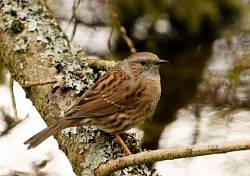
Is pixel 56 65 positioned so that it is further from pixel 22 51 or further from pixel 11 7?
pixel 11 7

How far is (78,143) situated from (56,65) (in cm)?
66

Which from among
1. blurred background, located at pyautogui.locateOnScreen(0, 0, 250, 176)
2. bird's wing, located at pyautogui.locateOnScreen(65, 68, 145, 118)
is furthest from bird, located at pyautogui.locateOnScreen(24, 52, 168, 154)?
blurred background, located at pyautogui.locateOnScreen(0, 0, 250, 176)

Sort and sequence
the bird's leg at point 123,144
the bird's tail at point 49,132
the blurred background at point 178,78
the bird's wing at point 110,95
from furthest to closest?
the blurred background at point 178,78
the bird's wing at point 110,95
the bird's tail at point 49,132
the bird's leg at point 123,144

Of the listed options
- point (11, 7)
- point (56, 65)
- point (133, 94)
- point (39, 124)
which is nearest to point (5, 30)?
point (11, 7)

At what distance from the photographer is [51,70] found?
4414 millimetres

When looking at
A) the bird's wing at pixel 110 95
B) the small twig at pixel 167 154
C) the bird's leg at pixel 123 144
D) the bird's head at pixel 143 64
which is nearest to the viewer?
the small twig at pixel 167 154

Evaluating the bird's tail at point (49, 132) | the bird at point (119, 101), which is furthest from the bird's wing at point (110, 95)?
the bird's tail at point (49, 132)

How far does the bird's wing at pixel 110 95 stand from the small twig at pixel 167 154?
603 mm

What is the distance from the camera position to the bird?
13.4 feet

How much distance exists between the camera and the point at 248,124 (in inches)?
228

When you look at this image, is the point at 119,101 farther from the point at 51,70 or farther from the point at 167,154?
the point at 167,154

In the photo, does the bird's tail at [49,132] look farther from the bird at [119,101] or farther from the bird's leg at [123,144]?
the bird's leg at [123,144]

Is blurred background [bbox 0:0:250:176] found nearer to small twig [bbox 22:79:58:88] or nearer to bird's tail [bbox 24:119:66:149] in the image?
small twig [bbox 22:79:58:88]

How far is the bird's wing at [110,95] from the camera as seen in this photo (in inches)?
168
